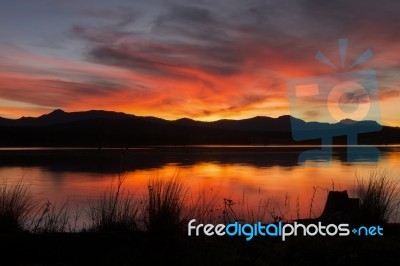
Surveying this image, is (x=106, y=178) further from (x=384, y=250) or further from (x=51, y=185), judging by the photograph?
(x=384, y=250)

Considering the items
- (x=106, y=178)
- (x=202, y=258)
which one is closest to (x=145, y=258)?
(x=202, y=258)

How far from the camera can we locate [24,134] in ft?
303

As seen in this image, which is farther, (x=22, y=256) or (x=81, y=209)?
(x=81, y=209)

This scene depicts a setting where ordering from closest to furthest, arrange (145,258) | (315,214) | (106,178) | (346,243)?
(145,258) → (346,243) → (315,214) → (106,178)

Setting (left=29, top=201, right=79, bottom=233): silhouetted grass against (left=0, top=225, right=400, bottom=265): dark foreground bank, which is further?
(left=29, top=201, right=79, bottom=233): silhouetted grass

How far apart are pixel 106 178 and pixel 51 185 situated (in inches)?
115

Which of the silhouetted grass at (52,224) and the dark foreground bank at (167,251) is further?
the silhouetted grass at (52,224)

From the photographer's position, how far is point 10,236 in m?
6.16

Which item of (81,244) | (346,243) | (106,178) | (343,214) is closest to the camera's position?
(81,244)

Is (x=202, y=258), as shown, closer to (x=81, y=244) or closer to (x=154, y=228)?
(x=154, y=228)

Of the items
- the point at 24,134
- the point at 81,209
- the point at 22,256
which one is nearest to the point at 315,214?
the point at 81,209

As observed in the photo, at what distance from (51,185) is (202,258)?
12625mm

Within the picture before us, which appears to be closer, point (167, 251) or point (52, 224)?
point (167, 251)

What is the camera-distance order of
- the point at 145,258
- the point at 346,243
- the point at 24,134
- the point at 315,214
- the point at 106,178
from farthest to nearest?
the point at 24,134 → the point at 106,178 → the point at 315,214 → the point at 346,243 → the point at 145,258
